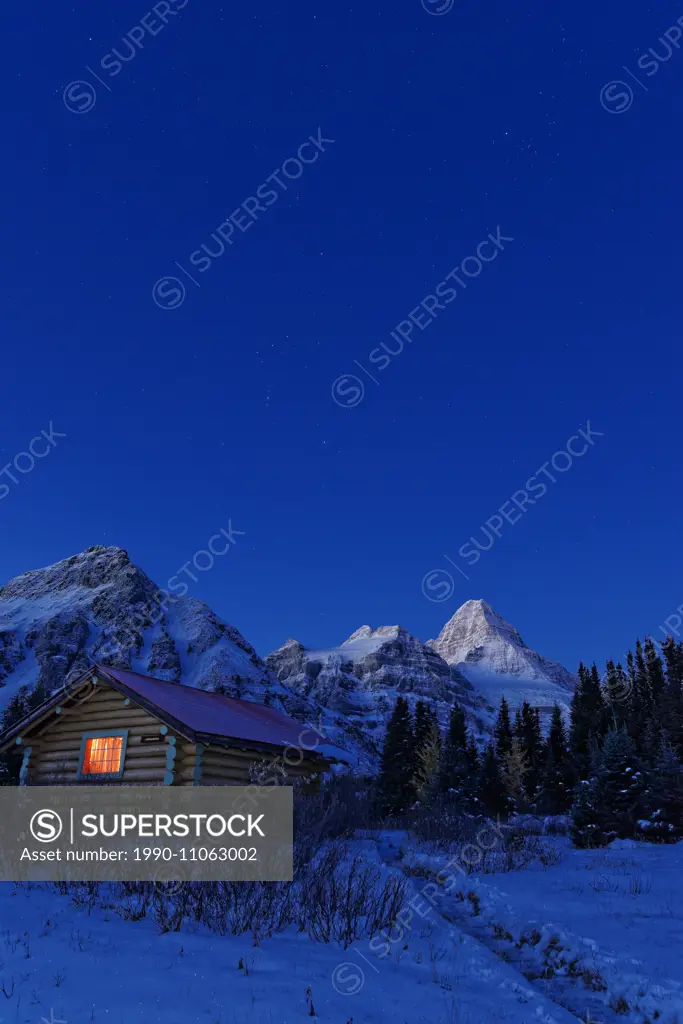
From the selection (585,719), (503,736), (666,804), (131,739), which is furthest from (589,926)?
(503,736)

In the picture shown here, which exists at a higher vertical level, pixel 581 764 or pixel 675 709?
pixel 675 709

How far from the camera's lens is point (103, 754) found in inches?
691

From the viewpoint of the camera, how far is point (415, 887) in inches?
479

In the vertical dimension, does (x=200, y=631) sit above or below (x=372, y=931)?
above

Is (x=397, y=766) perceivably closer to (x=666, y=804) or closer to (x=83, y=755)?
(x=666, y=804)

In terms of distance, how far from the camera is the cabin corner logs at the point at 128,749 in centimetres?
1655

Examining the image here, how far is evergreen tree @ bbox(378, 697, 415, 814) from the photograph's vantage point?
135 feet

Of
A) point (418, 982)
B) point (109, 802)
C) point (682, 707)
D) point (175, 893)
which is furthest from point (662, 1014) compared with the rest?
point (682, 707)

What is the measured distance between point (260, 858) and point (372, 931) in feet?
7.85

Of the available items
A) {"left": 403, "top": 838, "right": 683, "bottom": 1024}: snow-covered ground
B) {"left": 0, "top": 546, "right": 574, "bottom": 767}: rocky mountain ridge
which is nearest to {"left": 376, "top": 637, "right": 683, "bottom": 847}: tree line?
{"left": 403, "top": 838, "right": 683, "bottom": 1024}: snow-covered ground

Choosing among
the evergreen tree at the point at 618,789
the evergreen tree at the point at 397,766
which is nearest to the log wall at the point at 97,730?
the evergreen tree at the point at 618,789

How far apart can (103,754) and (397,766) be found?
3106 cm

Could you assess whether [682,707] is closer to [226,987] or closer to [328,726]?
[226,987]

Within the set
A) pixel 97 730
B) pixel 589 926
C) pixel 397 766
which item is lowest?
pixel 589 926
